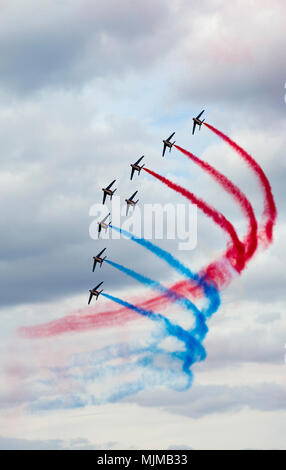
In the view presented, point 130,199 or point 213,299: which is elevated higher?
point 130,199

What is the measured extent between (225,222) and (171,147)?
19.8 meters

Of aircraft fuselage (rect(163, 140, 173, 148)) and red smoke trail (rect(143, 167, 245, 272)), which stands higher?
aircraft fuselage (rect(163, 140, 173, 148))

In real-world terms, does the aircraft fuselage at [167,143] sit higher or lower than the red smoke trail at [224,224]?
higher

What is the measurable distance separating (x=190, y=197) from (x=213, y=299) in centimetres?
1834
